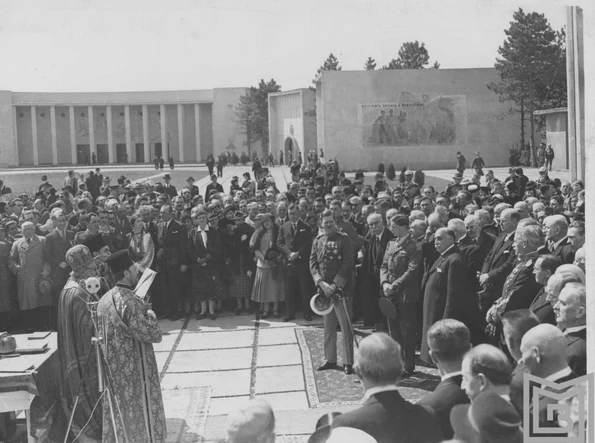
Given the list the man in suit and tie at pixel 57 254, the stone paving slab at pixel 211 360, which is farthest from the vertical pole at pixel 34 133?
the stone paving slab at pixel 211 360

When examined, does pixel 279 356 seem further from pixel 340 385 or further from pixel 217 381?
pixel 340 385

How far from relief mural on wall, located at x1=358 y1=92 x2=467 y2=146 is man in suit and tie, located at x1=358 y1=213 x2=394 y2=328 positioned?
28.9m

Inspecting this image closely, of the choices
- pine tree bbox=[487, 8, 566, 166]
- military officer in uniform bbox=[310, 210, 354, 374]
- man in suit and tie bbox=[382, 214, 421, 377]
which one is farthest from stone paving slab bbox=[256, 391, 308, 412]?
pine tree bbox=[487, 8, 566, 166]

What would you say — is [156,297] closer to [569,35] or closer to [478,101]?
[569,35]

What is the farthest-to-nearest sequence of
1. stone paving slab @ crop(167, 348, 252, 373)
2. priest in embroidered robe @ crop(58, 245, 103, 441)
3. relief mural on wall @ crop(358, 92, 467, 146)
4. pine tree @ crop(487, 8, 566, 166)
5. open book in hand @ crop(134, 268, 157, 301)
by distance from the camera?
relief mural on wall @ crop(358, 92, 467, 146)
pine tree @ crop(487, 8, 566, 166)
stone paving slab @ crop(167, 348, 252, 373)
priest in embroidered robe @ crop(58, 245, 103, 441)
open book in hand @ crop(134, 268, 157, 301)

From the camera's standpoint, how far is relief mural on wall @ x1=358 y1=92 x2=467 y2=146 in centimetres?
3828

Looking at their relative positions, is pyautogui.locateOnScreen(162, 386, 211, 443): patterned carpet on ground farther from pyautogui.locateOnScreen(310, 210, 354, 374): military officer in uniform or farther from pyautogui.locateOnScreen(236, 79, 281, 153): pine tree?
pyautogui.locateOnScreen(236, 79, 281, 153): pine tree

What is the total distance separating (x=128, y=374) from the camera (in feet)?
19.5

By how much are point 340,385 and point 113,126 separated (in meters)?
Result: 66.8

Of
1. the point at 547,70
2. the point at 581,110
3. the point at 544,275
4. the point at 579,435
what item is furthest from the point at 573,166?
the point at 547,70

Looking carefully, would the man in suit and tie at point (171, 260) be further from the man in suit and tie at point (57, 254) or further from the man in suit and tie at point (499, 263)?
the man in suit and tie at point (499, 263)

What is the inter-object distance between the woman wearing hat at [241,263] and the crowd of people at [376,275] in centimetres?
2

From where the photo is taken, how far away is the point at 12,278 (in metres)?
10.7

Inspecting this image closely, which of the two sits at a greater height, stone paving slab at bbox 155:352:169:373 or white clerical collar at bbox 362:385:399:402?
white clerical collar at bbox 362:385:399:402
